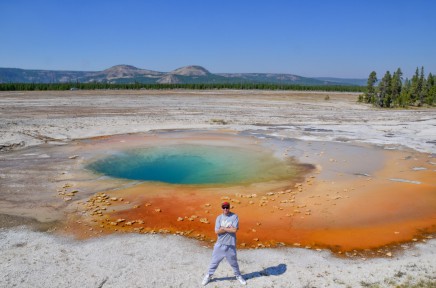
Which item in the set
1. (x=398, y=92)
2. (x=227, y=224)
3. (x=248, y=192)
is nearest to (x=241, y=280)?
(x=227, y=224)

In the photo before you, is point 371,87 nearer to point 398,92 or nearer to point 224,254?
point 398,92

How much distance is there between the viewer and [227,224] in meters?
6.73

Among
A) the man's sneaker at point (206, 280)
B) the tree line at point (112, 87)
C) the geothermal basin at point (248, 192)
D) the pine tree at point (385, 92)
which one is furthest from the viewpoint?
the tree line at point (112, 87)

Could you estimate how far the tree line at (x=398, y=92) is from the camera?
52.1 m

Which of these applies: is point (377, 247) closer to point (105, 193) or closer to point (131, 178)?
point (105, 193)

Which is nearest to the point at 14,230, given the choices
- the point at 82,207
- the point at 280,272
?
the point at 82,207

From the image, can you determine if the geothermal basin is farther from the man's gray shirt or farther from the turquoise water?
the man's gray shirt

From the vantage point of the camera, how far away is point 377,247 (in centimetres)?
890

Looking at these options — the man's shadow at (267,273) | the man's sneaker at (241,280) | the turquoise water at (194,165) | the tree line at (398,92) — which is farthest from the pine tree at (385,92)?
the man's sneaker at (241,280)

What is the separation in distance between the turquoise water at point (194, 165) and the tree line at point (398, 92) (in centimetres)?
4010

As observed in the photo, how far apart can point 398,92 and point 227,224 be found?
57.1 m

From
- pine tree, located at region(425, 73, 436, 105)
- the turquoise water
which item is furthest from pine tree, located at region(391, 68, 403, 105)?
the turquoise water

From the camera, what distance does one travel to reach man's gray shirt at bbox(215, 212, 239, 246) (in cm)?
673

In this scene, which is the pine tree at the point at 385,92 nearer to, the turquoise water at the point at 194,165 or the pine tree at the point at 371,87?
the pine tree at the point at 371,87
